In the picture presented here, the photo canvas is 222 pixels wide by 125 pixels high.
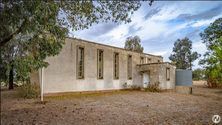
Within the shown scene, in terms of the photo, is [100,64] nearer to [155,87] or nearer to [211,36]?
[155,87]

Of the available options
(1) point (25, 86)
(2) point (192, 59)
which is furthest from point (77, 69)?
(2) point (192, 59)

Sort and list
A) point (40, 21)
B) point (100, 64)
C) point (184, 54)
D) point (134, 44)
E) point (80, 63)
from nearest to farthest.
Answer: point (40, 21) → point (80, 63) → point (100, 64) → point (134, 44) → point (184, 54)

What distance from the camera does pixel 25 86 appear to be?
10.1m

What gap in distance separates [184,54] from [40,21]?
3496cm

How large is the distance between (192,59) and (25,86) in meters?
34.2

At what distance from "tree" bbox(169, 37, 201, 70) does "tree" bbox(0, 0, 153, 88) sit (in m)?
30.7

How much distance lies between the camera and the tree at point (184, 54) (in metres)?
31.9

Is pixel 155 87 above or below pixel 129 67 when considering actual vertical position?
below


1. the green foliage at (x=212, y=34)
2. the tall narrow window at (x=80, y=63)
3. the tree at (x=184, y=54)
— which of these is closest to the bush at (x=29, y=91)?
the tall narrow window at (x=80, y=63)

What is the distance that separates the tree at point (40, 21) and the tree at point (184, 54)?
30.7 meters

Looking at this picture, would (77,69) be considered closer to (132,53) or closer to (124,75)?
(124,75)

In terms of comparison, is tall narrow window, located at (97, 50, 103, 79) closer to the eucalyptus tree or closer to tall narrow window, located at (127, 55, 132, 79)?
tall narrow window, located at (127, 55, 132, 79)

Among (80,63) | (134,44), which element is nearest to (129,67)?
(80,63)

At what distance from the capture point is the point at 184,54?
107ft
